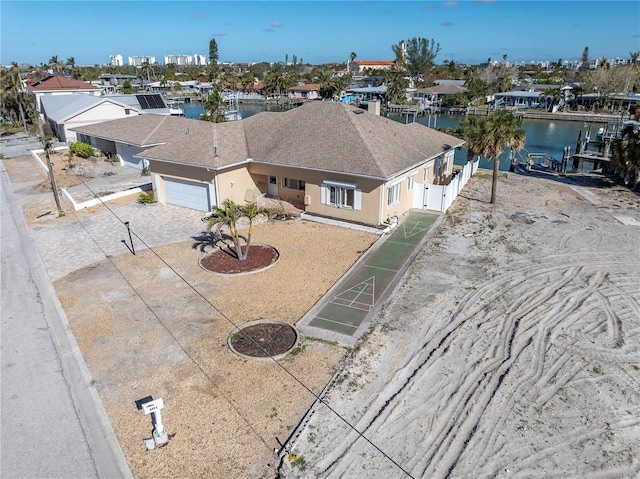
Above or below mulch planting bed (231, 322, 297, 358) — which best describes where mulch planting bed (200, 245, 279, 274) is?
above

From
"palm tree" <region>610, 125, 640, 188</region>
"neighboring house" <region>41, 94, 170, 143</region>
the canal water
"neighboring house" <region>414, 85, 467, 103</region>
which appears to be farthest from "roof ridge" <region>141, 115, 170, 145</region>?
"neighboring house" <region>414, 85, 467, 103</region>

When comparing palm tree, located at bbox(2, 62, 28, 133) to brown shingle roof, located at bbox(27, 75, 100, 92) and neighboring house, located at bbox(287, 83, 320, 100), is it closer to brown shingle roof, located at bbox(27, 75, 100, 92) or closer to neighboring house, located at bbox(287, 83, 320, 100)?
brown shingle roof, located at bbox(27, 75, 100, 92)

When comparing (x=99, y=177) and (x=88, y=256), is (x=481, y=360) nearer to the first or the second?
(x=88, y=256)

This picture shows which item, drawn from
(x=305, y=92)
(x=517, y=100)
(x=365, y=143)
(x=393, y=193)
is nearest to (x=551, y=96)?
(x=517, y=100)

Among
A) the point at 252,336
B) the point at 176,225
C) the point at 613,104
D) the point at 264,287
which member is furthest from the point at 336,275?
the point at 613,104

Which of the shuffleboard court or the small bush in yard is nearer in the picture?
the shuffleboard court

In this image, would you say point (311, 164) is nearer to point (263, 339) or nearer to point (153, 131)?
point (263, 339)

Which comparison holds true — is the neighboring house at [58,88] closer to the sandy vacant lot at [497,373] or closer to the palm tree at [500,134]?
Result: the palm tree at [500,134]
